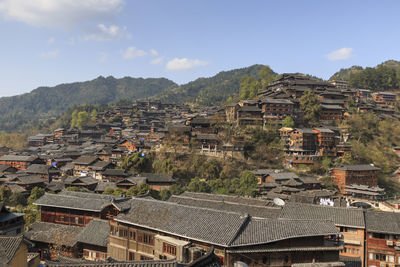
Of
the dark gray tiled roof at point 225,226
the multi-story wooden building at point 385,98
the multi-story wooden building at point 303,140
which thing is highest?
→ the multi-story wooden building at point 385,98

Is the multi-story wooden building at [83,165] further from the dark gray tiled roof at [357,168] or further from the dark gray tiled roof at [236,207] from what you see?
the dark gray tiled roof at [357,168]

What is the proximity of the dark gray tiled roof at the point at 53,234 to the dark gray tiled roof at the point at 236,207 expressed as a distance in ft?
26.9

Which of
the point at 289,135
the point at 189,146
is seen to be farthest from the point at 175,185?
the point at 289,135

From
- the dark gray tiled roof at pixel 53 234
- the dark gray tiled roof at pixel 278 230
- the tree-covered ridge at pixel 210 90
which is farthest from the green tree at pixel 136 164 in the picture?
the tree-covered ridge at pixel 210 90

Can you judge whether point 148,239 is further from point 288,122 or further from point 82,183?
point 288,122

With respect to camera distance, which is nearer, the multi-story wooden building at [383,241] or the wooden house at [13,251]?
the wooden house at [13,251]

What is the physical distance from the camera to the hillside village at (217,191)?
1476 centimetres

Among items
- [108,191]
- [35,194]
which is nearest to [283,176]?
[108,191]

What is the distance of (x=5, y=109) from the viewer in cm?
18125

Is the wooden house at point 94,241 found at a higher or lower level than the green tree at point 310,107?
lower

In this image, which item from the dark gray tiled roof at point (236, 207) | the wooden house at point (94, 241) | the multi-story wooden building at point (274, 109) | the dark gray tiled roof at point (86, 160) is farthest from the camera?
the multi-story wooden building at point (274, 109)

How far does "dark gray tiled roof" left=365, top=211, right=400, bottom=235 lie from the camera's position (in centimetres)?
2057

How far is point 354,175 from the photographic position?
133ft

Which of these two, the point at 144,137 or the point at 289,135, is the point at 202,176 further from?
the point at 144,137
